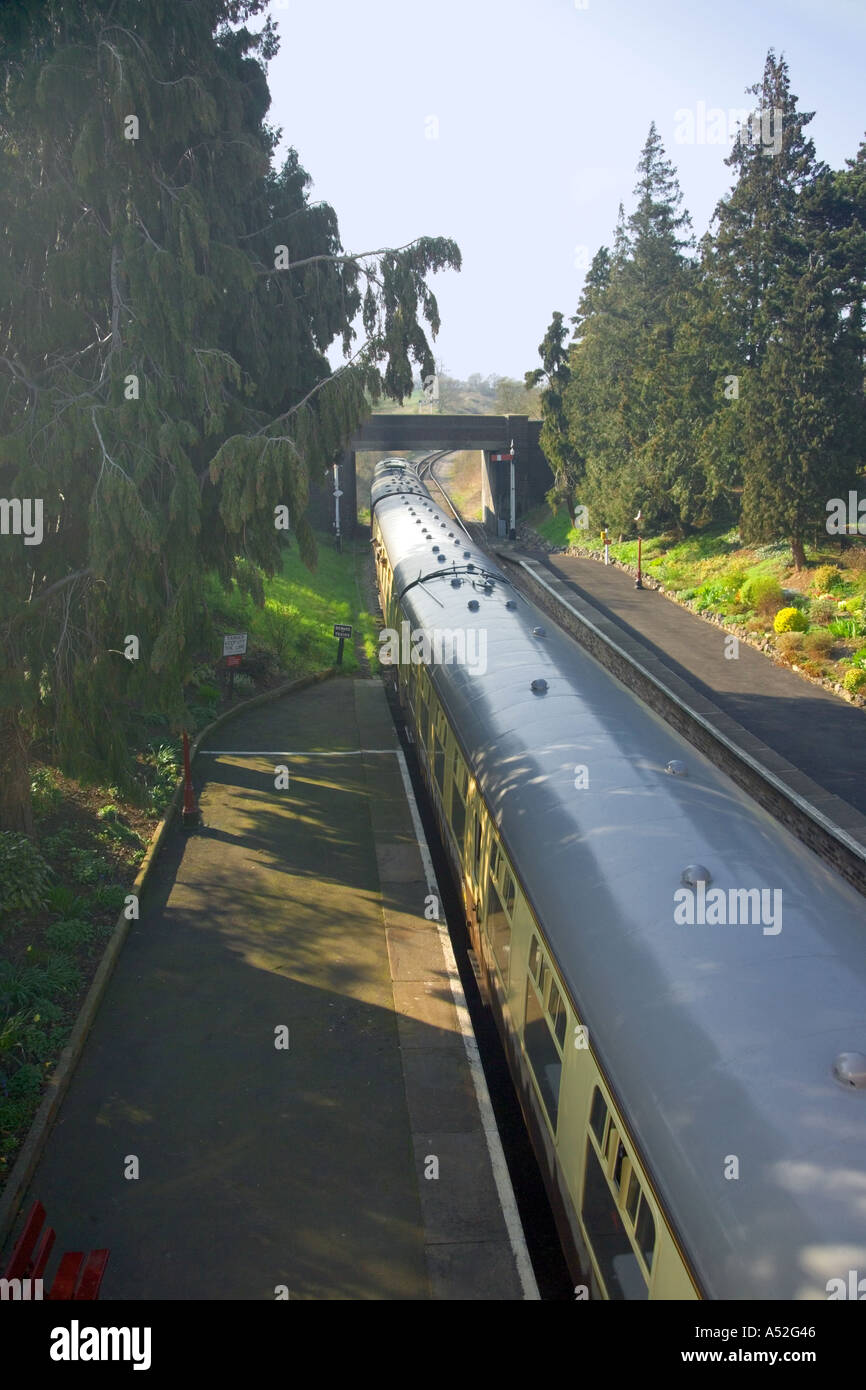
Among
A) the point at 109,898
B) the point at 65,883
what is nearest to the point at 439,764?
the point at 109,898

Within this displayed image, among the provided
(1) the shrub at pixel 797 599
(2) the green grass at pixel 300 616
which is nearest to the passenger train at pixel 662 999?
(2) the green grass at pixel 300 616

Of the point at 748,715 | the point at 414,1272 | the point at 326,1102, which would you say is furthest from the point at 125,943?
the point at 748,715

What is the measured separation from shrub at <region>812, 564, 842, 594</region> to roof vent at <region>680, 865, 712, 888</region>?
21.4 m

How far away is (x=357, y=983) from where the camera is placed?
11.3 meters

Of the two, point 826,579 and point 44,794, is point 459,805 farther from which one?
point 826,579

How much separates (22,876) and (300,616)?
17381 millimetres

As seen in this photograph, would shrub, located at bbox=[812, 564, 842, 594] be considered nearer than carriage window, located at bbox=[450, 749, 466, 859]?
No

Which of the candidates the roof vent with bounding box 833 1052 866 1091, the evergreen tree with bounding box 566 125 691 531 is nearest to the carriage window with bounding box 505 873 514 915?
the roof vent with bounding box 833 1052 866 1091

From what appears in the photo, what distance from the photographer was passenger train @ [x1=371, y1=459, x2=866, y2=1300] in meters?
4.36

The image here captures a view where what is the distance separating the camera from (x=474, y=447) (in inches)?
2037

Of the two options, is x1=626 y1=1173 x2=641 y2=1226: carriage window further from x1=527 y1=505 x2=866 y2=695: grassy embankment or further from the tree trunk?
x1=527 y1=505 x2=866 y2=695: grassy embankment

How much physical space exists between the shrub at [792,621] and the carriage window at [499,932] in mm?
17535

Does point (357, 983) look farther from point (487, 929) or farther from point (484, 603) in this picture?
point (484, 603)
